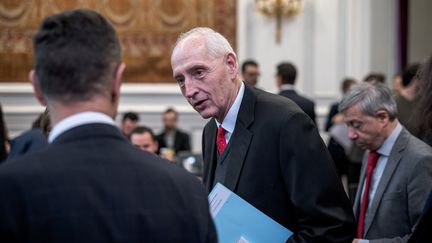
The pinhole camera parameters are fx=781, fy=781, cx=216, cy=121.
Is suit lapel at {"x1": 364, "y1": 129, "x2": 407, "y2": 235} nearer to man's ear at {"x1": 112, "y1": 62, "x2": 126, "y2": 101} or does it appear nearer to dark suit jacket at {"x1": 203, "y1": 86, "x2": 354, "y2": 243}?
dark suit jacket at {"x1": 203, "y1": 86, "x2": 354, "y2": 243}

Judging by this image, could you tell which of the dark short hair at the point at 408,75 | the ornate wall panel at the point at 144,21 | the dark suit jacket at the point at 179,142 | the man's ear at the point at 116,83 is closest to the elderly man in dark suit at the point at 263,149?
the man's ear at the point at 116,83

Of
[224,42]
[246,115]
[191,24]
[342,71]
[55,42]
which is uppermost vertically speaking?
[55,42]

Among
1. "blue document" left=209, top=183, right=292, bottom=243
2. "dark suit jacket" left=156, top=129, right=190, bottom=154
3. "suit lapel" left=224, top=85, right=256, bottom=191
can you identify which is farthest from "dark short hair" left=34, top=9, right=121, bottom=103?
"dark suit jacket" left=156, top=129, right=190, bottom=154

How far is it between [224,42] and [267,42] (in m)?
7.95

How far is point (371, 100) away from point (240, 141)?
42.9 inches

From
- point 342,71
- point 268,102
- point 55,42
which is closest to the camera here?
point 55,42

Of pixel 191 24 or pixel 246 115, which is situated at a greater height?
pixel 246 115

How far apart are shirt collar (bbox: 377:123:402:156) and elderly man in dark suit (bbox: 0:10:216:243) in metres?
1.97

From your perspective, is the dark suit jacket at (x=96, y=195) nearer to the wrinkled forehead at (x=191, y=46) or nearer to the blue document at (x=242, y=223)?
the blue document at (x=242, y=223)

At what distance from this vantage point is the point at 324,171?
2.53 metres

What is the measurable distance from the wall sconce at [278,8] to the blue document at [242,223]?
8222 mm

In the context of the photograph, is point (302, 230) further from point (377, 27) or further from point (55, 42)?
point (377, 27)

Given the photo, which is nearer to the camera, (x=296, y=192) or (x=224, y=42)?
(x=296, y=192)

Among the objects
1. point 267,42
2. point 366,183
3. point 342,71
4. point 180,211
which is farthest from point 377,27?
point 180,211
